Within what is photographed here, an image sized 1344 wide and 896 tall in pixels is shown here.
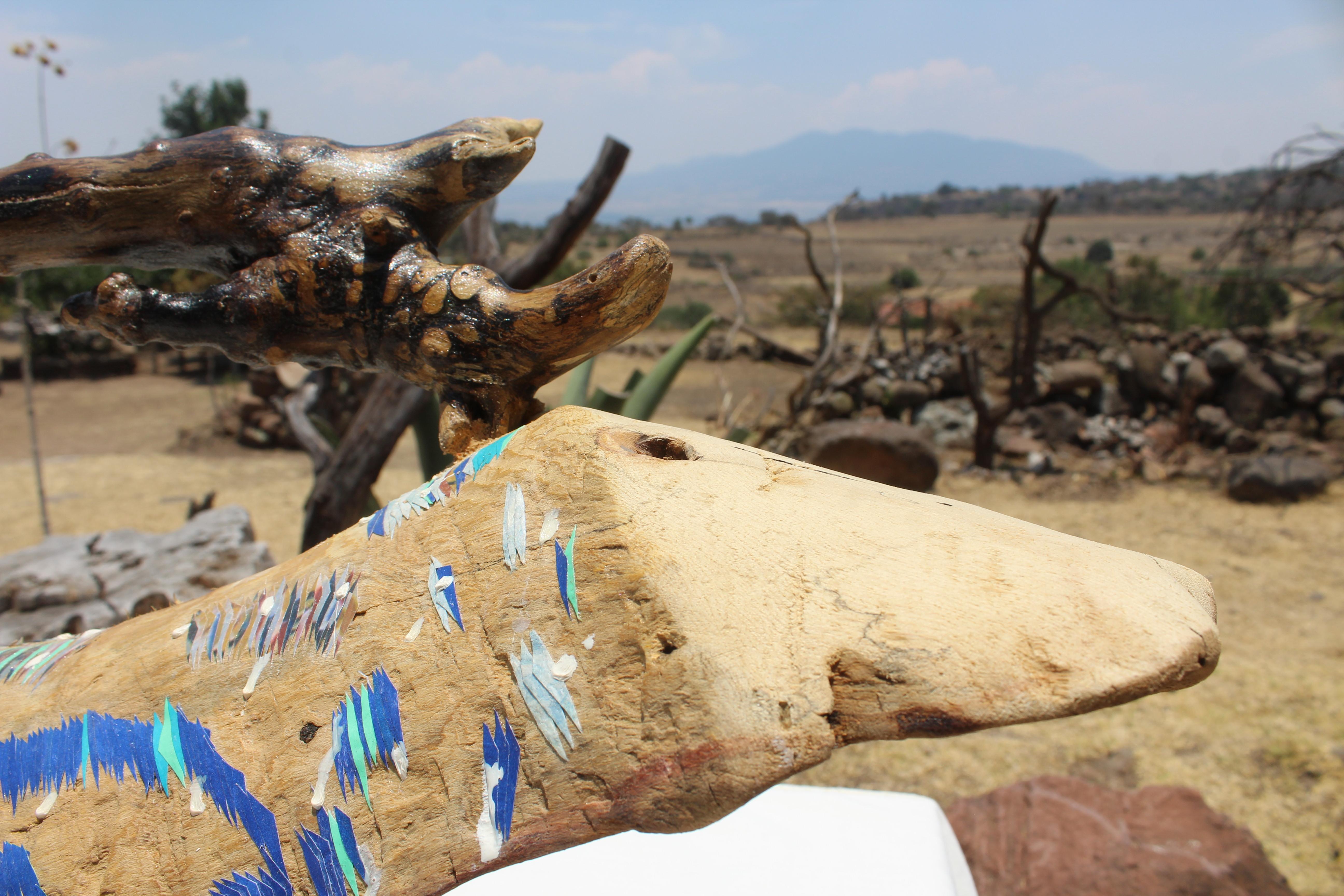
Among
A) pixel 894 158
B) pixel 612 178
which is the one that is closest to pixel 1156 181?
pixel 612 178

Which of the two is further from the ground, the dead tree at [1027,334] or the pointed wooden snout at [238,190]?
the pointed wooden snout at [238,190]

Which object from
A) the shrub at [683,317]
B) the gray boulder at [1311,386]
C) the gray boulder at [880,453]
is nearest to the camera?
the gray boulder at [880,453]

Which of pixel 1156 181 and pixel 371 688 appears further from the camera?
pixel 1156 181

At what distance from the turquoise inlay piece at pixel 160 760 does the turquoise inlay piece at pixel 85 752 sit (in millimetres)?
78

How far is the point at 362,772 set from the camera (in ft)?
2.58

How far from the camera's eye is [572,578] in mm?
784

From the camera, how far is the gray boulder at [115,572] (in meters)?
2.71

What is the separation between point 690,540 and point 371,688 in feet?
1.14

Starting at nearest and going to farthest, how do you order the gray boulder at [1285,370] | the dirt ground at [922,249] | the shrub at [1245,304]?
the gray boulder at [1285,370] → the shrub at [1245,304] → the dirt ground at [922,249]

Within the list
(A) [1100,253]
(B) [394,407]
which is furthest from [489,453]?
(A) [1100,253]

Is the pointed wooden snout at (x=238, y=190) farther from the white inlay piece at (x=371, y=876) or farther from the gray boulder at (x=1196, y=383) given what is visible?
the gray boulder at (x=1196, y=383)

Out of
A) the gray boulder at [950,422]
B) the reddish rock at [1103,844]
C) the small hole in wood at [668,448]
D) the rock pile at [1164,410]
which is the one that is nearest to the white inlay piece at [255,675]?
the small hole in wood at [668,448]

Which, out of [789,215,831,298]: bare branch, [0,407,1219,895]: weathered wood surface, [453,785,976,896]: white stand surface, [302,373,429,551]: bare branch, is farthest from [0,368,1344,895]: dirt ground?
[0,407,1219,895]: weathered wood surface

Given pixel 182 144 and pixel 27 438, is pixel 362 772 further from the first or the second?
pixel 27 438
